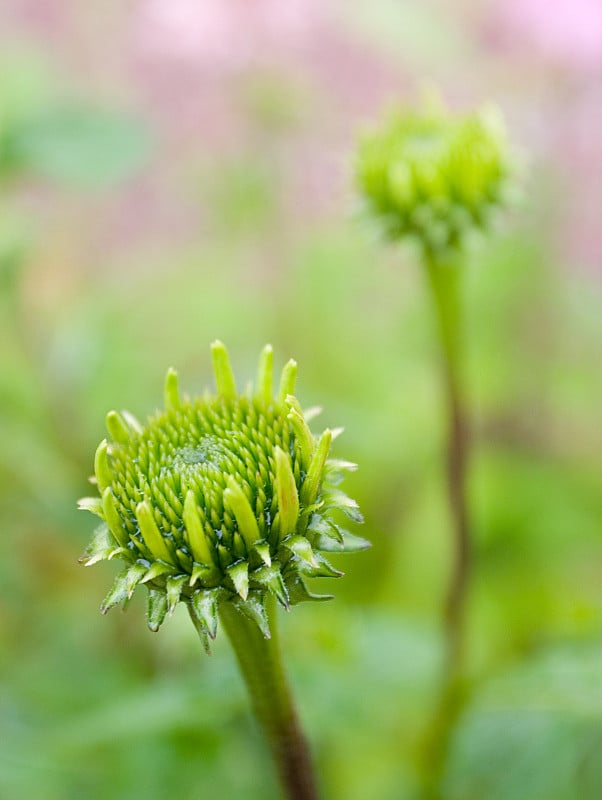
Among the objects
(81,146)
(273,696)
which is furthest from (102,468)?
(81,146)

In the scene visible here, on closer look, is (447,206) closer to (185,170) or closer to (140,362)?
(140,362)

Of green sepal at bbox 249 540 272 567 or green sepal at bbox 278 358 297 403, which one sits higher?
green sepal at bbox 278 358 297 403

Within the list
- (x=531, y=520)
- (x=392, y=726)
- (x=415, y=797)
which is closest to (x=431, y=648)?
(x=392, y=726)

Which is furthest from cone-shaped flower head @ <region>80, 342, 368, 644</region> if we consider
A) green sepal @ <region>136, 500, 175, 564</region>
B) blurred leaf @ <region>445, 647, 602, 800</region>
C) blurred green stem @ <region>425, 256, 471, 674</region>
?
blurred leaf @ <region>445, 647, 602, 800</region>

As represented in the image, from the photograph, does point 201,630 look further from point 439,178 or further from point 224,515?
point 439,178

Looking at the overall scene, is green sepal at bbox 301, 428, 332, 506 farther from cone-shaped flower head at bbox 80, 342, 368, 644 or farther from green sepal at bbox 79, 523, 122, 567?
green sepal at bbox 79, 523, 122, 567

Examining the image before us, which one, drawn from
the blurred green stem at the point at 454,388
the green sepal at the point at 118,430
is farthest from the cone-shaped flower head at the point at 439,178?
the green sepal at the point at 118,430

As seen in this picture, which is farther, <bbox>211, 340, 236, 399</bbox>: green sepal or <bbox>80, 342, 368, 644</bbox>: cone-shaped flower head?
<bbox>211, 340, 236, 399</bbox>: green sepal
